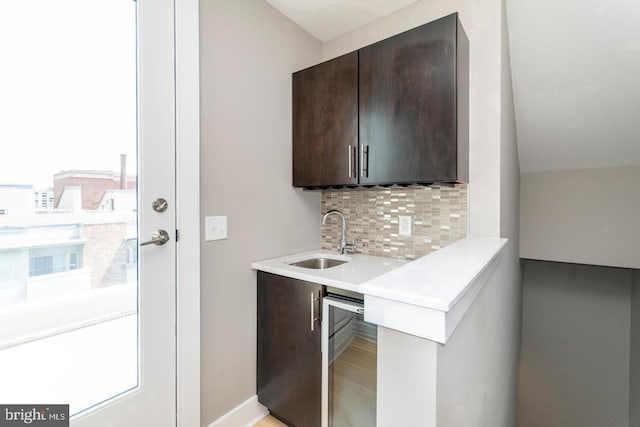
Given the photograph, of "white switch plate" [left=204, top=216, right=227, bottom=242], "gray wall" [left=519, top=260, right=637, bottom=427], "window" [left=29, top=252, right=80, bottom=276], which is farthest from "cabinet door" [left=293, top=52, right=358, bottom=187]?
"gray wall" [left=519, top=260, right=637, bottom=427]

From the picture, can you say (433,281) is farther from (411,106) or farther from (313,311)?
(411,106)

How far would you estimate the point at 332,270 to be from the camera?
1541 mm

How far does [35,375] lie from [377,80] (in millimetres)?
1945

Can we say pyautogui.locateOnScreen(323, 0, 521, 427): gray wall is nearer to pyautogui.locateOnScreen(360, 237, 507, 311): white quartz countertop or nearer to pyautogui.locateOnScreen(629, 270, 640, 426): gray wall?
pyautogui.locateOnScreen(360, 237, 507, 311): white quartz countertop

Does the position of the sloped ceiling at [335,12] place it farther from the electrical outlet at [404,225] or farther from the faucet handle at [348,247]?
the faucet handle at [348,247]

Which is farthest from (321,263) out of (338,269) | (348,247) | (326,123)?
(326,123)

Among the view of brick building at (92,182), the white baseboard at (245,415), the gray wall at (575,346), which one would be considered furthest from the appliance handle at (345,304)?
the gray wall at (575,346)

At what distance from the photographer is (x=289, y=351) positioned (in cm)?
153

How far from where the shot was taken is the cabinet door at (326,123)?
5.50 ft

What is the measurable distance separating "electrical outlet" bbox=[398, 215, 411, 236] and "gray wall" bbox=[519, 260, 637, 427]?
7.54ft

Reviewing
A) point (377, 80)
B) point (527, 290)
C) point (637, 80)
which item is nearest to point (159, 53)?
point (377, 80)

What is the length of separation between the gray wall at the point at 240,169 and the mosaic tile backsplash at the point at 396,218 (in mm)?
404

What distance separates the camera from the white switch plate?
1.48 m

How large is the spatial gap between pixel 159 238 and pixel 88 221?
265 mm
